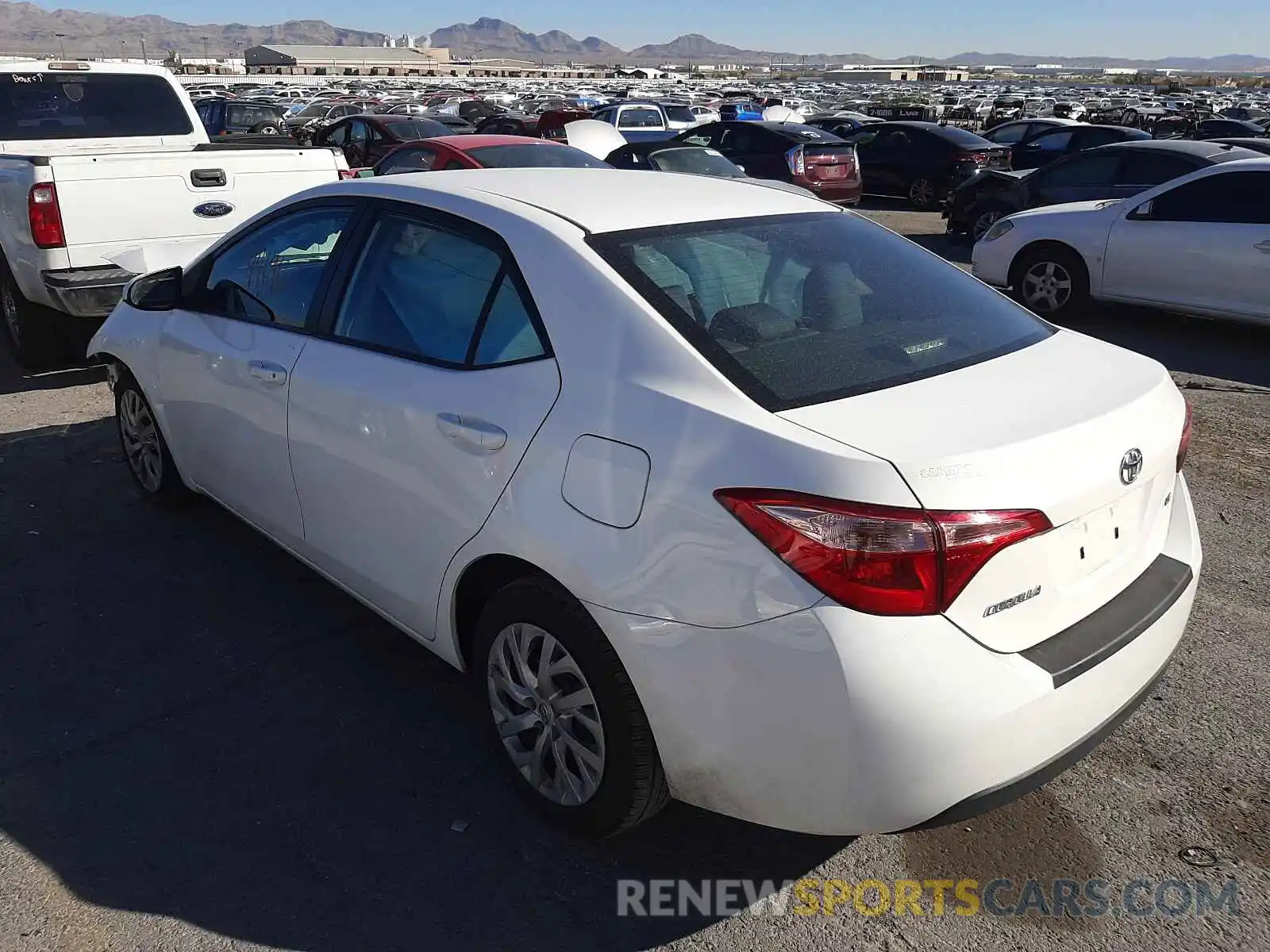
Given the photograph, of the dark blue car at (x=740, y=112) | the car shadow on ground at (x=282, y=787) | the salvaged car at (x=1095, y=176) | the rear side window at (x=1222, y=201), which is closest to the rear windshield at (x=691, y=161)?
the salvaged car at (x=1095, y=176)

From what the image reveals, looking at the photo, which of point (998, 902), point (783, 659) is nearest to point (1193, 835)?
point (998, 902)

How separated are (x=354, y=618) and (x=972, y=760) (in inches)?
103

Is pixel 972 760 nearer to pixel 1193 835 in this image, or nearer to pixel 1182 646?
pixel 1193 835

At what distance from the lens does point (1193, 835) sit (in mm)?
2869

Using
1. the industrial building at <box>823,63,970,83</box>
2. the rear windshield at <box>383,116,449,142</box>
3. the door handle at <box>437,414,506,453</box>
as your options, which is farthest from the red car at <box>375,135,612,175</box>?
the industrial building at <box>823,63,970,83</box>

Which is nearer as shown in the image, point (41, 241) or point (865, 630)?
point (865, 630)

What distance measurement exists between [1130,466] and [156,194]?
6174mm

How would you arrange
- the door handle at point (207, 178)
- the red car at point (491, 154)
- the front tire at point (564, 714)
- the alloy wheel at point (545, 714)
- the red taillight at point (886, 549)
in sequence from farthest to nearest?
the red car at point (491, 154)
the door handle at point (207, 178)
the alloy wheel at point (545, 714)
the front tire at point (564, 714)
the red taillight at point (886, 549)

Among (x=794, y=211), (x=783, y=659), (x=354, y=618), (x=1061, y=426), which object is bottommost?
(x=354, y=618)

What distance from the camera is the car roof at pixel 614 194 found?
3051 millimetres

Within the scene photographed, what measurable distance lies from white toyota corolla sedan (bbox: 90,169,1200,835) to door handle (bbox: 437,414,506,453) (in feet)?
0.04

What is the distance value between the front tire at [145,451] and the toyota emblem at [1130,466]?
3.93 m

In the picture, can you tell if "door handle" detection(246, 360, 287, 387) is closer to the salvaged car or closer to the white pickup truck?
the white pickup truck

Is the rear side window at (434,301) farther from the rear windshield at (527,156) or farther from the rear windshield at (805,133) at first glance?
the rear windshield at (805,133)
